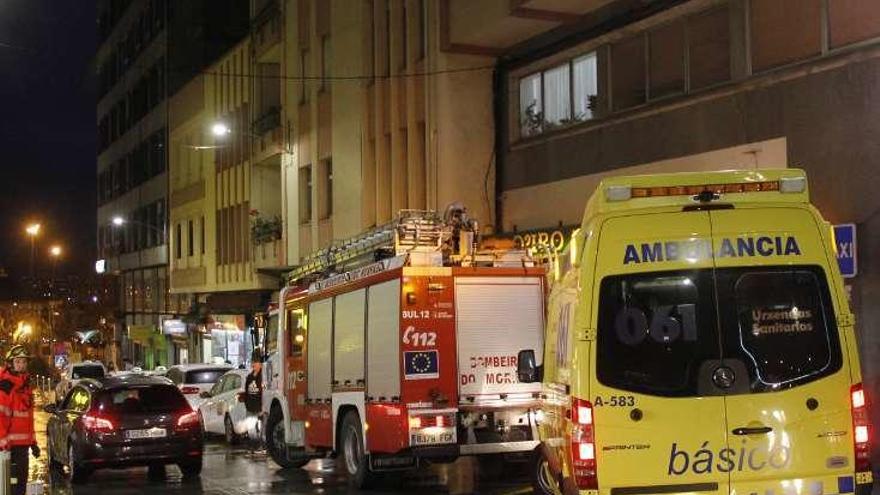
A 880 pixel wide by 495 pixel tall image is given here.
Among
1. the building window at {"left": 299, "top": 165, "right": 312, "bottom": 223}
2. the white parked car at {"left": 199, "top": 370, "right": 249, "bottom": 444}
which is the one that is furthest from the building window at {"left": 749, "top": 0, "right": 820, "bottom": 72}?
the building window at {"left": 299, "top": 165, "right": 312, "bottom": 223}

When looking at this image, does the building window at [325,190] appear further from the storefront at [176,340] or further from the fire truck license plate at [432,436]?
the storefront at [176,340]

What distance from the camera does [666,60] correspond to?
58.1 feet

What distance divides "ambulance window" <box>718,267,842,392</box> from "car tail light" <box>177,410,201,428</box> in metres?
10.2

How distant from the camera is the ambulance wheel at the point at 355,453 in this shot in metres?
13.6

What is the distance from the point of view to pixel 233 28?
5031cm

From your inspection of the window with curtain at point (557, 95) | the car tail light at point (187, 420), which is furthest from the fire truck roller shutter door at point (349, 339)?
the window with curtain at point (557, 95)

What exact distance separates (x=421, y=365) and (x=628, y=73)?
791cm

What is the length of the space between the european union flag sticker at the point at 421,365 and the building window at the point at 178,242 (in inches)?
1380

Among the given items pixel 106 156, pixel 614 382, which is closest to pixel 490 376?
pixel 614 382

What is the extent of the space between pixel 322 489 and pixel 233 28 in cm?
3888

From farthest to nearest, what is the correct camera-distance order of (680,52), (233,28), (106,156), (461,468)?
(106,156) < (233,28) < (680,52) < (461,468)

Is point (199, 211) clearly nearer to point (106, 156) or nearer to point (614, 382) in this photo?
point (106, 156)

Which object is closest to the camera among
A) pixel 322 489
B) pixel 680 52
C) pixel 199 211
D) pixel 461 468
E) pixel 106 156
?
pixel 322 489

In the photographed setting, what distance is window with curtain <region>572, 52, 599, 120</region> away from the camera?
64.3ft
